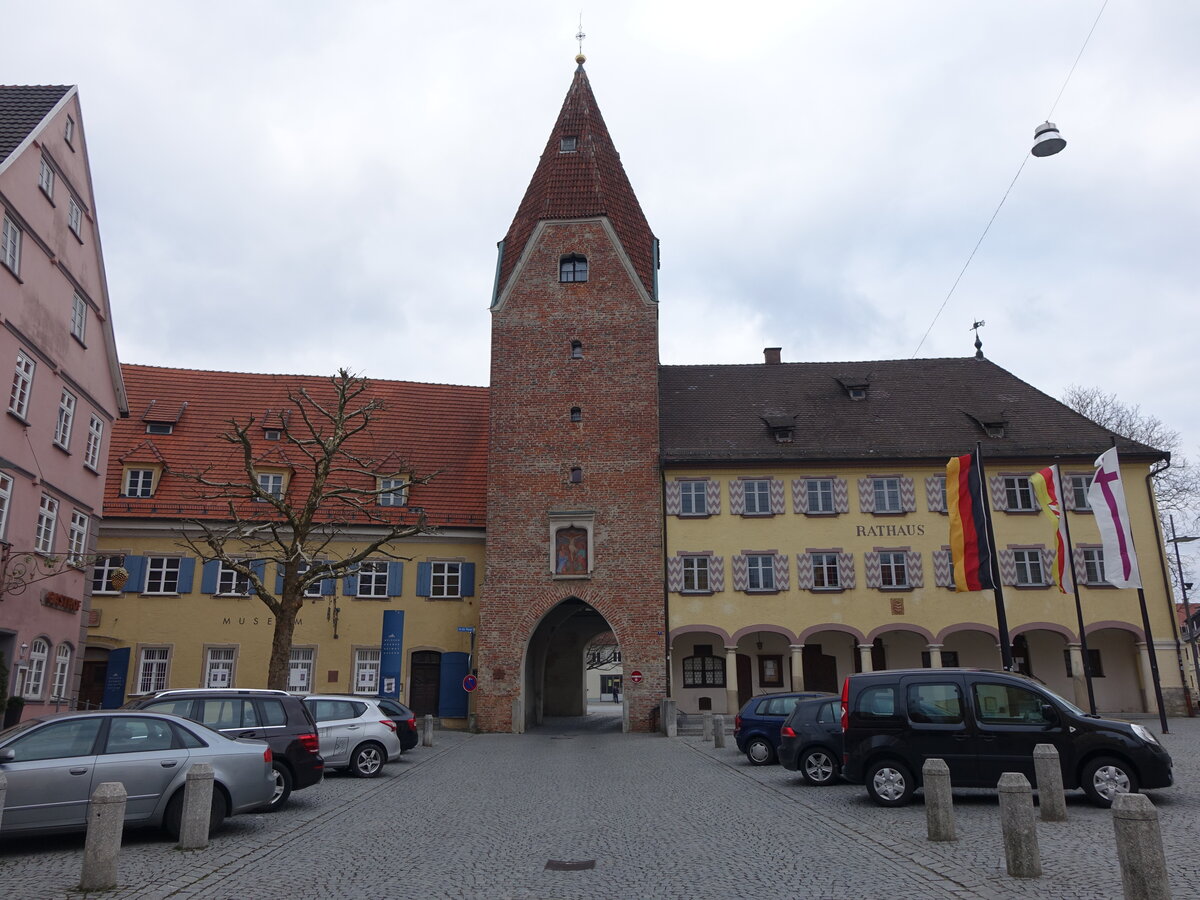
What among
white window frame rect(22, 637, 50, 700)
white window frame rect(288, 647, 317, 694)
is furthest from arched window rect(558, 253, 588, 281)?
white window frame rect(22, 637, 50, 700)

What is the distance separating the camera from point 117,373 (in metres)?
27.6

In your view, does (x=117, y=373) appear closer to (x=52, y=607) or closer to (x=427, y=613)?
(x=52, y=607)

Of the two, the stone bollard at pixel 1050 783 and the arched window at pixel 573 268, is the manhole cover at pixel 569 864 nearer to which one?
the stone bollard at pixel 1050 783

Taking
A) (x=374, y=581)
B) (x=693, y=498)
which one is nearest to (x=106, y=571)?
(x=374, y=581)

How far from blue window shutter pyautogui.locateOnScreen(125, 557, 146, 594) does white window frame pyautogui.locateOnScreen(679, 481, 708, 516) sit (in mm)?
17354

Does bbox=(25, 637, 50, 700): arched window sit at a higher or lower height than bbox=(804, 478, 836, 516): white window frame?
lower

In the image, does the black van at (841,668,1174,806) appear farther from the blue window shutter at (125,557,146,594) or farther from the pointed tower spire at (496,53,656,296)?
the blue window shutter at (125,557,146,594)

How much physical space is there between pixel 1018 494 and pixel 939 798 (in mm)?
25345

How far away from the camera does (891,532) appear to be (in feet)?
108

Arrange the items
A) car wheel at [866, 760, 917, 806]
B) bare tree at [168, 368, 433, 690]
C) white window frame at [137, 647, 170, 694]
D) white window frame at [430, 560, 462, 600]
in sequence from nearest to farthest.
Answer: car wheel at [866, 760, 917, 806]
bare tree at [168, 368, 433, 690]
white window frame at [137, 647, 170, 694]
white window frame at [430, 560, 462, 600]

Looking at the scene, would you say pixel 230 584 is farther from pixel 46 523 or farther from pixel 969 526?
pixel 969 526

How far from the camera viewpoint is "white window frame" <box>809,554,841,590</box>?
32.7m

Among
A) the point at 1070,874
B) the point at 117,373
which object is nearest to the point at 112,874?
the point at 1070,874

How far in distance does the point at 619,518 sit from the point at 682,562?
2488mm
